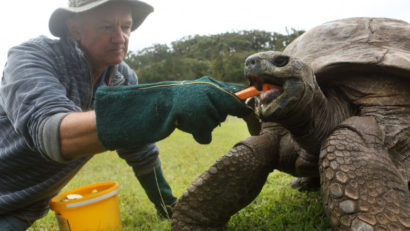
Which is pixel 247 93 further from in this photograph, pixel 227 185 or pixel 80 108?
pixel 80 108

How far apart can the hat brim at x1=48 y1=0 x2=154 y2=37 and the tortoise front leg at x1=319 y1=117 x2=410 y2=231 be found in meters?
1.70

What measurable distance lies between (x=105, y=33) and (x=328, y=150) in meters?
1.65

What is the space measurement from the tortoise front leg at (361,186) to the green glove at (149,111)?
1.78 feet

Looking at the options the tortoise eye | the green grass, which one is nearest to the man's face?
the tortoise eye

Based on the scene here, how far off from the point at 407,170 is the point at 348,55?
725 mm

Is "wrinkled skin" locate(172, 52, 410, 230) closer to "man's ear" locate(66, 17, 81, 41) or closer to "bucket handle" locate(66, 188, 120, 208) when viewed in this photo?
"bucket handle" locate(66, 188, 120, 208)

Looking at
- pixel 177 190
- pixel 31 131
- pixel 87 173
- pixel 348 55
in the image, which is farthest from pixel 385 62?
pixel 87 173

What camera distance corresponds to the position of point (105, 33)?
7.09 feet

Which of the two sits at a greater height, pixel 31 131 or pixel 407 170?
pixel 31 131

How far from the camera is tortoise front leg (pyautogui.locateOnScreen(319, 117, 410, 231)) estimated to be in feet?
3.93

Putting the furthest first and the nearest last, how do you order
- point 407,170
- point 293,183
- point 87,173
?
point 87,173 < point 293,183 < point 407,170

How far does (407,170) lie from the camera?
1.64 meters

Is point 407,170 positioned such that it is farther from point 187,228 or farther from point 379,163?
point 187,228

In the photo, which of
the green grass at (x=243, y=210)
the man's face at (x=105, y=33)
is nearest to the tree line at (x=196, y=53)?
the green grass at (x=243, y=210)
